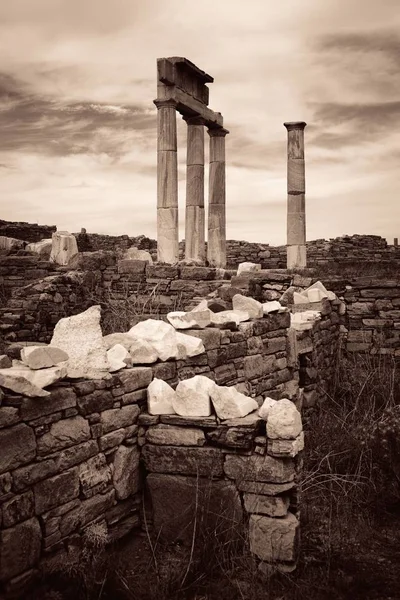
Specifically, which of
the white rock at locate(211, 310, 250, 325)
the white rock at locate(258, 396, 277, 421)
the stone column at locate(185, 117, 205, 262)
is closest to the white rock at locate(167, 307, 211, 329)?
the white rock at locate(211, 310, 250, 325)

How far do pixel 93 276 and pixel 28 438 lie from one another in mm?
9512

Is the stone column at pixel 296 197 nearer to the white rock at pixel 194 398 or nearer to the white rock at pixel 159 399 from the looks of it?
the white rock at pixel 159 399

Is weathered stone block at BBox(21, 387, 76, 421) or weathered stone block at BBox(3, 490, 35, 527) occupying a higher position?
weathered stone block at BBox(21, 387, 76, 421)

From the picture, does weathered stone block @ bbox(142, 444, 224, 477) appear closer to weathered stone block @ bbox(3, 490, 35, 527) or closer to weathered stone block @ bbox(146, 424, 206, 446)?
weathered stone block @ bbox(146, 424, 206, 446)

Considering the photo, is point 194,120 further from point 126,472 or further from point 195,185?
point 126,472

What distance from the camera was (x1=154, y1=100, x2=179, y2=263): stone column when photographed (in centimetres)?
1521

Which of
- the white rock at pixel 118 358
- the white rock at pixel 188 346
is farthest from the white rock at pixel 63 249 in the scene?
the white rock at pixel 118 358

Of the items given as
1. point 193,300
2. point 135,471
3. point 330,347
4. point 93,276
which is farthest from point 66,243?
point 135,471

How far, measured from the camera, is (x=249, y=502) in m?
3.96

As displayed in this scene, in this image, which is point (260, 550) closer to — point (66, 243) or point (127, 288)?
point (127, 288)

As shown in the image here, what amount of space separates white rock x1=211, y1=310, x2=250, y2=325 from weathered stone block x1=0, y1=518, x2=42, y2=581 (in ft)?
9.89

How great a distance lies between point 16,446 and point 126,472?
3.46 feet

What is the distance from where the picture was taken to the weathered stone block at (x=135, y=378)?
4309mm

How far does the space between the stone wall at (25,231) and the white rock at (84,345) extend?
19.3 metres
